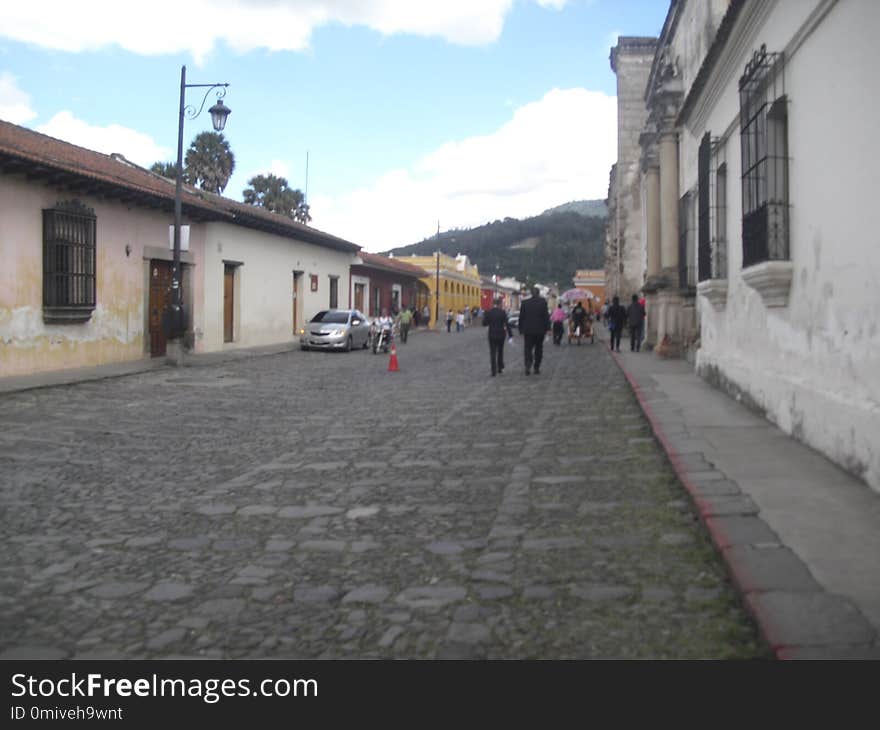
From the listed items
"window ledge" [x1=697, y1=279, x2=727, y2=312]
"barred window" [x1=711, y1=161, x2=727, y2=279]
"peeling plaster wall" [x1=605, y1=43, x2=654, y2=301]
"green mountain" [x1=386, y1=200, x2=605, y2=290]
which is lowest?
"window ledge" [x1=697, y1=279, x2=727, y2=312]

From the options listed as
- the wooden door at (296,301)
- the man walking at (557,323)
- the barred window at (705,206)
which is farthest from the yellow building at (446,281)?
the barred window at (705,206)

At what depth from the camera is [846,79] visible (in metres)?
6.01

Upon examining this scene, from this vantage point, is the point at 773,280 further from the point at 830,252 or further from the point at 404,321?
the point at 404,321

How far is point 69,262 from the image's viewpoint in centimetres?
1597

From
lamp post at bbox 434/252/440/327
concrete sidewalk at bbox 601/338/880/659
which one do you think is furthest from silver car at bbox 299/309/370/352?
lamp post at bbox 434/252/440/327

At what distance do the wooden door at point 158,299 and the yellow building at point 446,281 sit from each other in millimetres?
29751

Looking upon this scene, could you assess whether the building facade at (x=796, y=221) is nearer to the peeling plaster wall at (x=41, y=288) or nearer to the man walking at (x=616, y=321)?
the man walking at (x=616, y=321)

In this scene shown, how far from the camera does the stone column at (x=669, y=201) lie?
17.8 m

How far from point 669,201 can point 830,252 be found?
39.2ft

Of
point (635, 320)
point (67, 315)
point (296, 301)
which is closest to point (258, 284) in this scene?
point (296, 301)

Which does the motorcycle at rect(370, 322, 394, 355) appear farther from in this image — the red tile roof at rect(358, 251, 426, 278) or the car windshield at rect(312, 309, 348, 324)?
the red tile roof at rect(358, 251, 426, 278)

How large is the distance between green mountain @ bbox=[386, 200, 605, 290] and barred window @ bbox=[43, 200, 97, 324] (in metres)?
83.7

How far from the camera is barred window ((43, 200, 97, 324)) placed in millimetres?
15367
